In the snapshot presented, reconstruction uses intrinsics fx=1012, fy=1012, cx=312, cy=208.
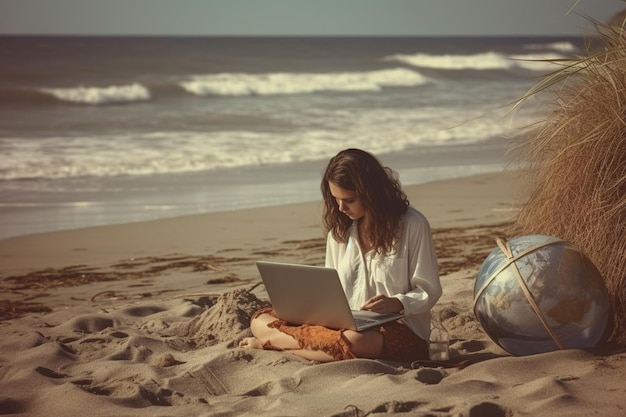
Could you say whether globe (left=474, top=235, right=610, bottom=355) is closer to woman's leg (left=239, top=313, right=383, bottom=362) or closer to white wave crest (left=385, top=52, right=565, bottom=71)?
woman's leg (left=239, top=313, right=383, bottom=362)

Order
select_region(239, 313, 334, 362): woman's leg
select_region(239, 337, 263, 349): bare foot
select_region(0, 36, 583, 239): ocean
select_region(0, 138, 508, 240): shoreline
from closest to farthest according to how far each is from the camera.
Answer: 1. select_region(239, 313, 334, 362): woman's leg
2. select_region(239, 337, 263, 349): bare foot
3. select_region(0, 138, 508, 240): shoreline
4. select_region(0, 36, 583, 239): ocean

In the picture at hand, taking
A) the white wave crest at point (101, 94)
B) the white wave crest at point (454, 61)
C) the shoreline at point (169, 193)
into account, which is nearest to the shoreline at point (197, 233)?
the shoreline at point (169, 193)

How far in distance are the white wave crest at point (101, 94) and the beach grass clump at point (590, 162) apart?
2304 centimetres

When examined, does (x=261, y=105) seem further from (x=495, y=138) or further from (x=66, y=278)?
(x=66, y=278)

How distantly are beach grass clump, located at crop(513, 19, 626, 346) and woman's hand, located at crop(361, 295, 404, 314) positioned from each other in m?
1.00

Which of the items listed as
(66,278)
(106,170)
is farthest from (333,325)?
(106,170)

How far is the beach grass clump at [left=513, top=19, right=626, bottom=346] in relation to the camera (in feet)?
17.3

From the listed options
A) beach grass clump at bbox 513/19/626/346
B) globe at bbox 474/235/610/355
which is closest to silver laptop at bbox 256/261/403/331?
globe at bbox 474/235/610/355

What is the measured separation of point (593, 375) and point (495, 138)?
14.7 meters

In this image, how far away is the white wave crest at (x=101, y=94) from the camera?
27812mm

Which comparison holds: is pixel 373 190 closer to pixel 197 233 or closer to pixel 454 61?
pixel 197 233

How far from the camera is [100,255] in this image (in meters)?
9.17

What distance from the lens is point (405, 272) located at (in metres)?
5.41

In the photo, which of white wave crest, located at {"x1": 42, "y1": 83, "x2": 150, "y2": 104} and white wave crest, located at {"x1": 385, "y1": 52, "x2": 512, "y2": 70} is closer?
white wave crest, located at {"x1": 42, "y1": 83, "x2": 150, "y2": 104}
